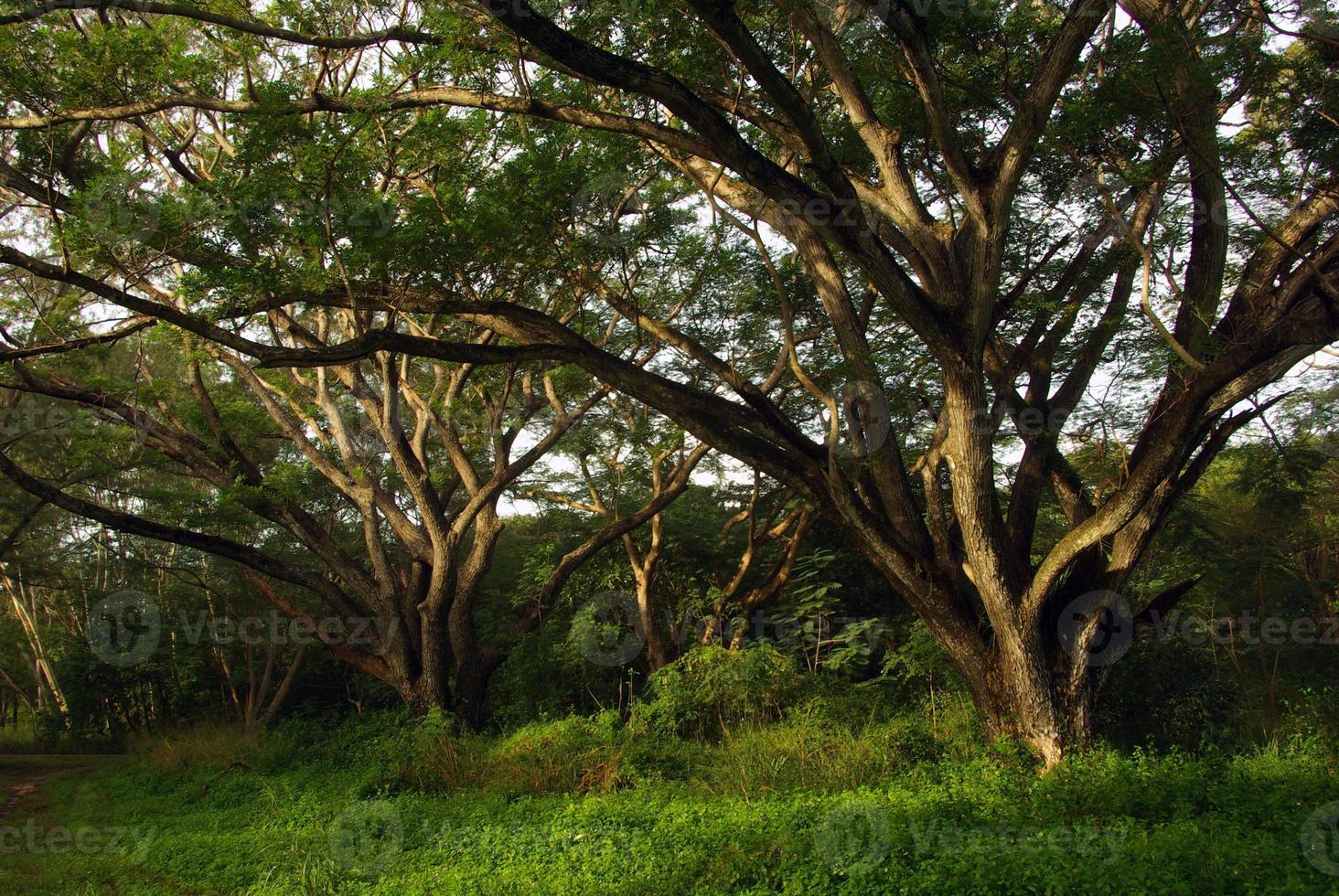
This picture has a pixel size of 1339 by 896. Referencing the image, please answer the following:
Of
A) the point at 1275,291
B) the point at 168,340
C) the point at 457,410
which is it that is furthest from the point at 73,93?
the point at 1275,291

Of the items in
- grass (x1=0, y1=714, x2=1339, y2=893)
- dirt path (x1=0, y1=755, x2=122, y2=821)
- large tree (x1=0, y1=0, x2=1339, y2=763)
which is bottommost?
grass (x1=0, y1=714, x2=1339, y2=893)

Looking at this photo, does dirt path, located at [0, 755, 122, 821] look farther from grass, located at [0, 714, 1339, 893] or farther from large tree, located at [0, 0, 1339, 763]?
large tree, located at [0, 0, 1339, 763]

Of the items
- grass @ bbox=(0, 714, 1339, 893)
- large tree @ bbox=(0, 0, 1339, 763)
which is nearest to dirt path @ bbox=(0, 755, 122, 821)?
grass @ bbox=(0, 714, 1339, 893)

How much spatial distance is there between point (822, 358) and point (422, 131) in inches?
205

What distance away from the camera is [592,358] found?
6898mm

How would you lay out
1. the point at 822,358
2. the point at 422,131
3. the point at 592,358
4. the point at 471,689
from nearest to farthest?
the point at 592,358, the point at 422,131, the point at 471,689, the point at 822,358

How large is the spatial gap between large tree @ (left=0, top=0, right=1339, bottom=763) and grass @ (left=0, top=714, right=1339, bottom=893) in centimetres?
125

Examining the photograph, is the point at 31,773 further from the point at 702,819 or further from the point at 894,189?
the point at 894,189

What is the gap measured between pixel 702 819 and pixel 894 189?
178 inches

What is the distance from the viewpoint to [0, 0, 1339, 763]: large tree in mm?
5906

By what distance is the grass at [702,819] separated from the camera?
13.6ft

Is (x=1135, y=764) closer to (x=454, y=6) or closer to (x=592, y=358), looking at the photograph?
(x=592, y=358)

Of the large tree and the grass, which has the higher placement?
the large tree

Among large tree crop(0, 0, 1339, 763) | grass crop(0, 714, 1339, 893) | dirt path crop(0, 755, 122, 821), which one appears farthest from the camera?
dirt path crop(0, 755, 122, 821)
